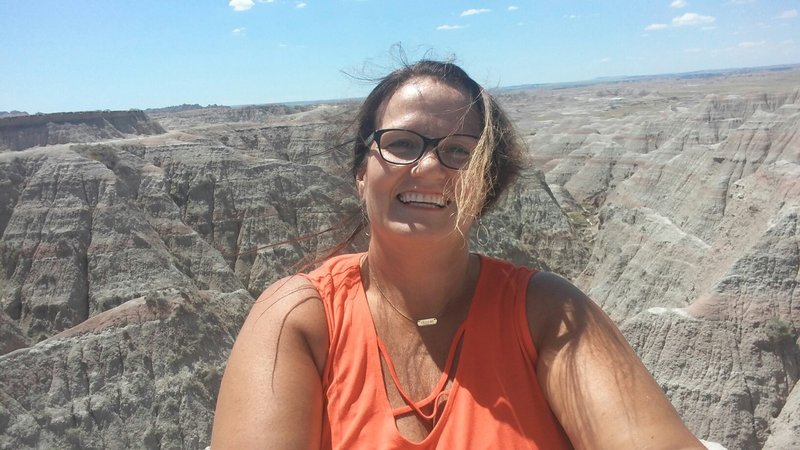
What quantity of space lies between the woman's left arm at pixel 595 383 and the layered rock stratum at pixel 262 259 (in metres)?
0.88

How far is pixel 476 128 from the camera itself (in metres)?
2.11

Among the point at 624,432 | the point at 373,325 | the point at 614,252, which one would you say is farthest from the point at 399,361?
the point at 614,252

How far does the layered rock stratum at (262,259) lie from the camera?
14922 mm

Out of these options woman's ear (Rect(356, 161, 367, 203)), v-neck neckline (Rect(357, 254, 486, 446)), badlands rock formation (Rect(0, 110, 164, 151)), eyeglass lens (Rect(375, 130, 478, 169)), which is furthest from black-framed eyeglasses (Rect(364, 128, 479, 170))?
badlands rock formation (Rect(0, 110, 164, 151))

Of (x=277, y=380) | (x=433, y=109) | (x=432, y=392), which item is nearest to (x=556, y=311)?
(x=432, y=392)

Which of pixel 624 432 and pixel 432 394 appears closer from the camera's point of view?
pixel 624 432

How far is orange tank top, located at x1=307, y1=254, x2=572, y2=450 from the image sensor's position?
1792 millimetres

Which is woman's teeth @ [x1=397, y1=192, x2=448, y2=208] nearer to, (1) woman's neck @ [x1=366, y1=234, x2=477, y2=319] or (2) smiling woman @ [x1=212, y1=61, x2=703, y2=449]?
(2) smiling woman @ [x1=212, y1=61, x2=703, y2=449]

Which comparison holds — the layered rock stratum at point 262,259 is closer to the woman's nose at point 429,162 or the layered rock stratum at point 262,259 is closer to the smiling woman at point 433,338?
the smiling woman at point 433,338

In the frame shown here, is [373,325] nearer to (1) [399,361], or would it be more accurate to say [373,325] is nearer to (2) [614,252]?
(1) [399,361]

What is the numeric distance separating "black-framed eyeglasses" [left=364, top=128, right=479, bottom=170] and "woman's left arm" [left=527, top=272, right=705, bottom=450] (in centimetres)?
54

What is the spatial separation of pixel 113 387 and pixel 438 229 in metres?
19.4

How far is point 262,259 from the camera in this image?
1268 inches

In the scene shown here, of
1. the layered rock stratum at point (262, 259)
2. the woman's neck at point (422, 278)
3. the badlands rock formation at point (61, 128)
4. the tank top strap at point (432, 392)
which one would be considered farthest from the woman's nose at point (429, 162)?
the badlands rock formation at point (61, 128)
